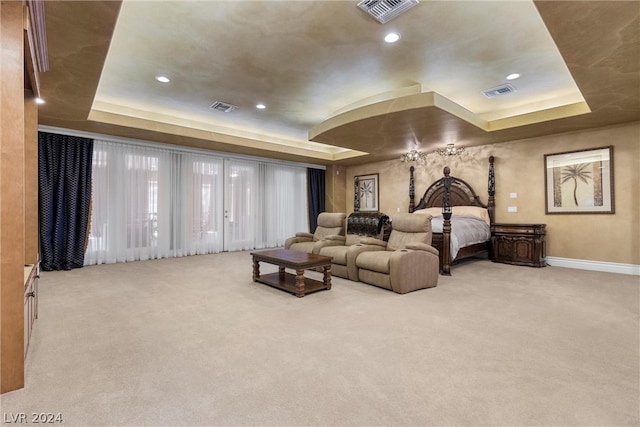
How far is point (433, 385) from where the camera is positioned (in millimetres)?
1820

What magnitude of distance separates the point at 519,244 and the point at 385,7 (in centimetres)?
486


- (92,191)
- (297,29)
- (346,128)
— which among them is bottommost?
(92,191)

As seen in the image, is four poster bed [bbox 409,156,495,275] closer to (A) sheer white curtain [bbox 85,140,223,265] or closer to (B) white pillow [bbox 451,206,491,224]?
(B) white pillow [bbox 451,206,491,224]

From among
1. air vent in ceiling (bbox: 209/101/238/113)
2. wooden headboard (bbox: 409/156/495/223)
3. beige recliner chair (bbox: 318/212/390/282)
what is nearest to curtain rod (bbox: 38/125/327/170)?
air vent in ceiling (bbox: 209/101/238/113)

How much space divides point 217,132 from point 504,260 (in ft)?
19.8

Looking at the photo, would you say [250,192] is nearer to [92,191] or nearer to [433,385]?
[92,191]

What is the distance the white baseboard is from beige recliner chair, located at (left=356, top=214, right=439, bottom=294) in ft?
10.0

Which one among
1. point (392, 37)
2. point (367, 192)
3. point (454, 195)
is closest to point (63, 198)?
point (392, 37)

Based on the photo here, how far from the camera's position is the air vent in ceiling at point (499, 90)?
14.8ft

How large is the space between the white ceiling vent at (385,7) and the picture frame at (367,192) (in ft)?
19.9

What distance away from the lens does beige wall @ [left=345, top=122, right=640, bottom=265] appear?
4.92 metres

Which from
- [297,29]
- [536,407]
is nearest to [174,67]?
[297,29]

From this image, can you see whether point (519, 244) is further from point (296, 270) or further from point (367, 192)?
point (296, 270)

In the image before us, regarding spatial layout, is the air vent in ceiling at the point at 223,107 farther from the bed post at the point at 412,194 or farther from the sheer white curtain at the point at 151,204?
the bed post at the point at 412,194
